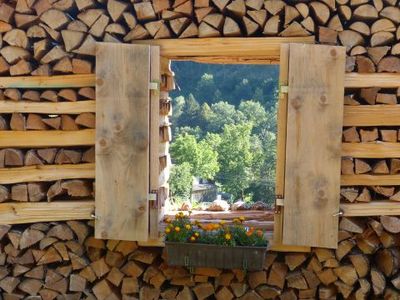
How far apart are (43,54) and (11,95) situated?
0.40m

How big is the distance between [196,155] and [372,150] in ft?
49.9

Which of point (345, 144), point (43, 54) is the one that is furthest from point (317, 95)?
point (43, 54)

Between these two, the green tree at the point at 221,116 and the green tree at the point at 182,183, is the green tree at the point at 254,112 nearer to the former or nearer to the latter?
the green tree at the point at 221,116

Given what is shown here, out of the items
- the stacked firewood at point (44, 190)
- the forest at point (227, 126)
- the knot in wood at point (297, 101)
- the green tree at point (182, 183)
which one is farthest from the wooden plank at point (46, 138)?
the forest at point (227, 126)

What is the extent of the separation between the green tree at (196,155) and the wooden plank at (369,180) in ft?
45.8

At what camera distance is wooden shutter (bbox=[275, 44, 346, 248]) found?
3.99 meters

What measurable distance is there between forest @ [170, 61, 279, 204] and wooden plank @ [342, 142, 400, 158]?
1187cm

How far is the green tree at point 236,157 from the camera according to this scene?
61.0 ft

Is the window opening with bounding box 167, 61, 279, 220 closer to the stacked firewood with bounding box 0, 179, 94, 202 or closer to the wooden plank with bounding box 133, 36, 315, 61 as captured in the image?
the stacked firewood with bounding box 0, 179, 94, 202

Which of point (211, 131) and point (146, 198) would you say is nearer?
point (146, 198)

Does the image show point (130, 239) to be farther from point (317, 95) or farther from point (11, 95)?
point (317, 95)

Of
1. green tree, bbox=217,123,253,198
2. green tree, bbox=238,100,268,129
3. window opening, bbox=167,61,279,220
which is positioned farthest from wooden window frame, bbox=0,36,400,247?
green tree, bbox=238,100,268,129

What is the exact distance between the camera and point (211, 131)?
66.9 ft

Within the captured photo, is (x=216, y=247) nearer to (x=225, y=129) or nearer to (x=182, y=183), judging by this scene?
(x=182, y=183)
